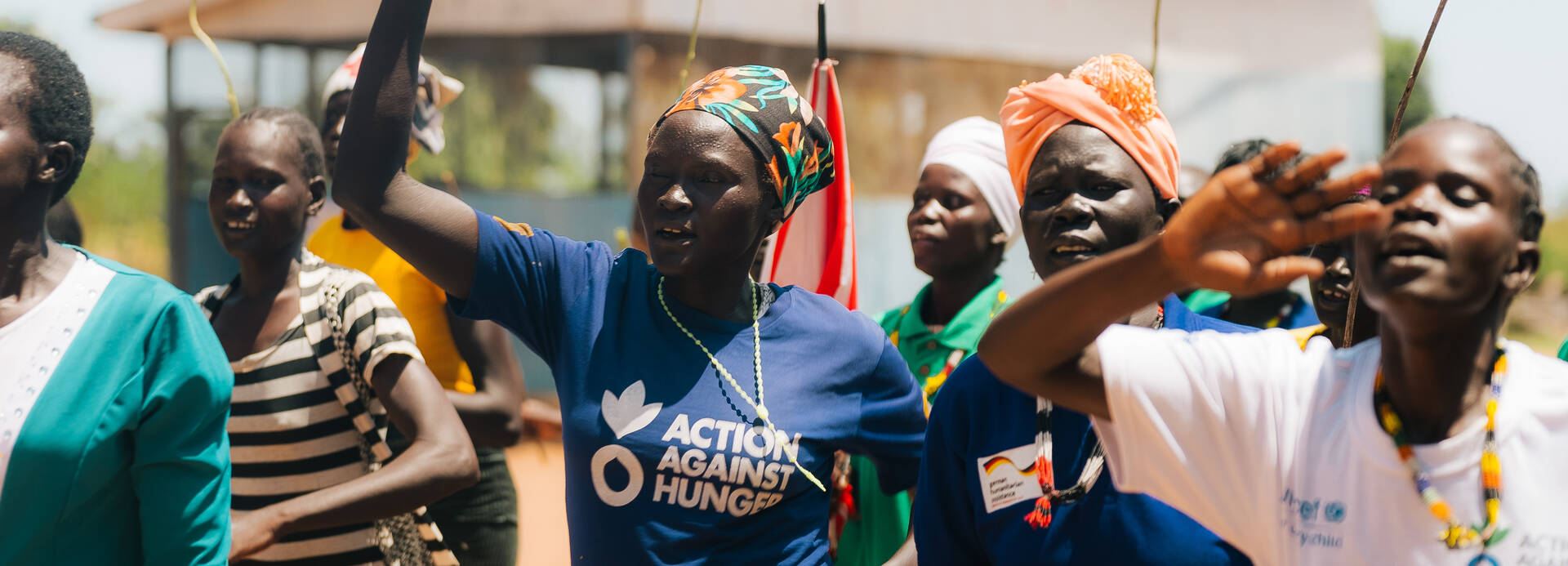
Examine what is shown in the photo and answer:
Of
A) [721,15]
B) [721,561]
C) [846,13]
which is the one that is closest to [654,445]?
[721,561]

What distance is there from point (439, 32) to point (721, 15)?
10.3 ft

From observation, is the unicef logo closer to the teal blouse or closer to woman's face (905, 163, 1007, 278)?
the teal blouse

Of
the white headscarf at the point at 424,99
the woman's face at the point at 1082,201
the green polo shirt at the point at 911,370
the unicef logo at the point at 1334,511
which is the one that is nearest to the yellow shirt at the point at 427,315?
the white headscarf at the point at 424,99

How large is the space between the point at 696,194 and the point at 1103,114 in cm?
78

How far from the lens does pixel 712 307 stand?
8.56 ft

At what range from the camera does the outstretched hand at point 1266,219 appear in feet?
4.82

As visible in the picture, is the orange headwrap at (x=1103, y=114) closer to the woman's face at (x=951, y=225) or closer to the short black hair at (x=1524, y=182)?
the short black hair at (x=1524, y=182)

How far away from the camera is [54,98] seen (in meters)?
2.24

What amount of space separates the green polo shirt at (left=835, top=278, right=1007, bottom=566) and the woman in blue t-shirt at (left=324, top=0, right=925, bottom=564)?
1.94 feet

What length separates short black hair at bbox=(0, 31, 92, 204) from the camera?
221cm

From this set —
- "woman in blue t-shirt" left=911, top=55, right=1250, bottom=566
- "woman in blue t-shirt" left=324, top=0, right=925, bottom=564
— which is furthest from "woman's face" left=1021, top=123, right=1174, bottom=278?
"woman in blue t-shirt" left=324, top=0, right=925, bottom=564

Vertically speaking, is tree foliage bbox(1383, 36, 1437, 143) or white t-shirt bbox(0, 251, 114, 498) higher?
white t-shirt bbox(0, 251, 114, 498)

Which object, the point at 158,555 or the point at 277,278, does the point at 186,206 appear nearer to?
the point at 277,278

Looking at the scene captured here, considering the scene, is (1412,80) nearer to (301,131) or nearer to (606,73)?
(301,131)
